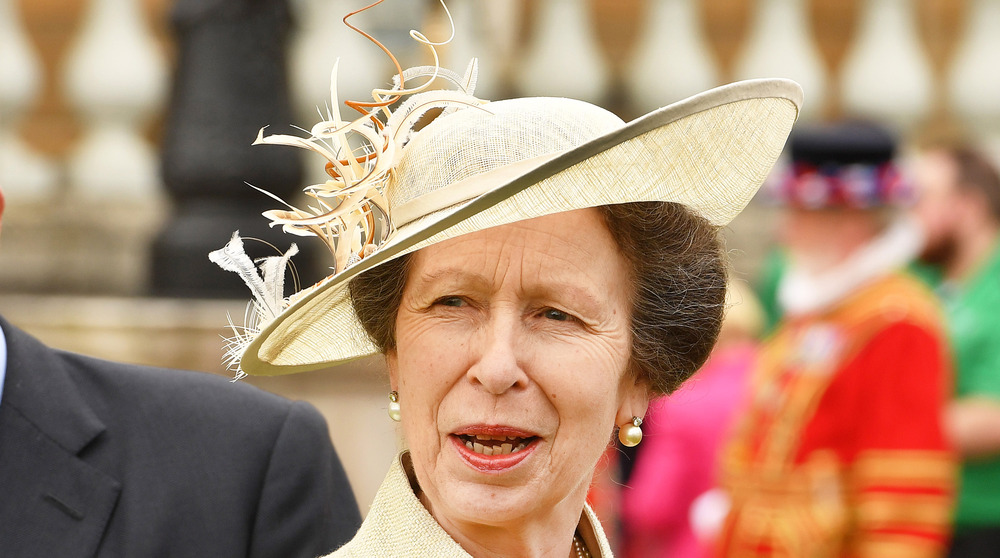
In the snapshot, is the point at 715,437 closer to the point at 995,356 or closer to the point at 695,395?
the point at 695,395

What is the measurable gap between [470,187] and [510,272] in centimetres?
15

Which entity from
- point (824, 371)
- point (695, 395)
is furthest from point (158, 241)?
point (824, 371)

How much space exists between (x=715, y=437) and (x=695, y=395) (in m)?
0.19

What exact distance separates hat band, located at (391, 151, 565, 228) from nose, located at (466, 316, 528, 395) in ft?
0.66

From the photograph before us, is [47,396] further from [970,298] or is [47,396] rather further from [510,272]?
[970,298]

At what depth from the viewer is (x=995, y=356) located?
5508mm

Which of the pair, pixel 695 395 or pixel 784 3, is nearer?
pixel 695 395

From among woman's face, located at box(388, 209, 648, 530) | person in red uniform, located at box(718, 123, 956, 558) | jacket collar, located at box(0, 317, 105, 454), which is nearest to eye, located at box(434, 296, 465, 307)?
woman's face, located at box(388, 209, 648, 530)

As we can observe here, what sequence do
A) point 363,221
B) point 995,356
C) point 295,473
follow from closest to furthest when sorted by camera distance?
point 363,221 → point 295,473 → point 995,356

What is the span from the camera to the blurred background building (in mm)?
5793

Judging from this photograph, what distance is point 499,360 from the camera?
2.22 metres

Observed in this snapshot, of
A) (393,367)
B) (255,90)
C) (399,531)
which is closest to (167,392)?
(393,367)

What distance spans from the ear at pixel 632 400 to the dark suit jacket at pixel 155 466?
0.78 metres

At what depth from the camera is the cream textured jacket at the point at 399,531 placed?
7.52 feet
